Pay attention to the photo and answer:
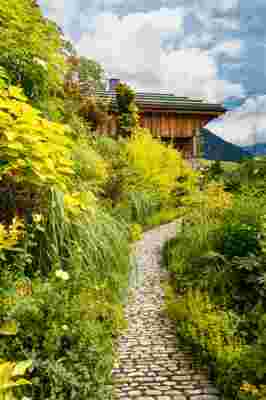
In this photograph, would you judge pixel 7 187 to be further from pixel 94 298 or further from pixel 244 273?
pixel 244 273

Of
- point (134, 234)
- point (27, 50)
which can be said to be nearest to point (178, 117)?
point (134, 234)

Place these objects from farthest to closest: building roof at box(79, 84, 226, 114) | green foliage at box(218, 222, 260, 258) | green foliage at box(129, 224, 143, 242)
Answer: building roof at box(79, 84, 226, 114) → green foliage at box(129, 224, 143, 242) → green foliage at box(218, 222, 260, 258)

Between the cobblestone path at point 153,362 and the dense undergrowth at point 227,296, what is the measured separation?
15cm

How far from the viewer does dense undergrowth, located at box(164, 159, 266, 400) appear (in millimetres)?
3000

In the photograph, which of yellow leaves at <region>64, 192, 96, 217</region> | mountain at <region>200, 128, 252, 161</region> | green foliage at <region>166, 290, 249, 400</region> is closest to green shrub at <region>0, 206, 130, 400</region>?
yellow leaves at <region>64, 192, 96, 217</region>

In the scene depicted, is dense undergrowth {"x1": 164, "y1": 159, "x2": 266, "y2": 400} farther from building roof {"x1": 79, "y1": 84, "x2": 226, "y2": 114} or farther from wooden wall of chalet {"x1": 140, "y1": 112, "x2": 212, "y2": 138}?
wooden wall of chalet {"x1": 140, "y1": 112, "x2": 212, "y2": 138}

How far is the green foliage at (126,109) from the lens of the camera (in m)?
15.0

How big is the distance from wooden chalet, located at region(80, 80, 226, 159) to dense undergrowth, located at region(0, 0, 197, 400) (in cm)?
1145

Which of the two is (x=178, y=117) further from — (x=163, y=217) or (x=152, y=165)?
(x=163, y=217)

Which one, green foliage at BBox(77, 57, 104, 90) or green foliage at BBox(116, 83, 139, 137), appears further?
green foliage at BBox(116, 83, 139, 137)

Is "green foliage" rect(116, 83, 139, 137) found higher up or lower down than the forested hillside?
higher up

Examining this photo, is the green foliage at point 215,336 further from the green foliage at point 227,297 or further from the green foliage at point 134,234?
the green foliage at point 134,234

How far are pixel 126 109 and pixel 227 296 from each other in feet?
39.8

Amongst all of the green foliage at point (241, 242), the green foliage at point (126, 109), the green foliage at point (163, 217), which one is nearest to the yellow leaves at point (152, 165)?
the green foliage at point (163, 217)
